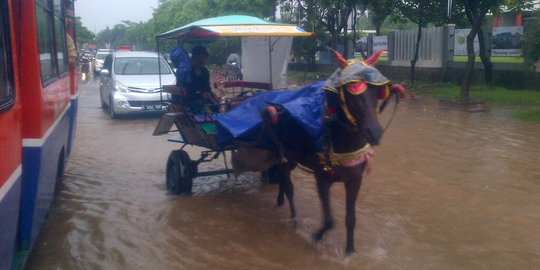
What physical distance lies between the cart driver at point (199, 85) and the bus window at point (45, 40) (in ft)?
6.87

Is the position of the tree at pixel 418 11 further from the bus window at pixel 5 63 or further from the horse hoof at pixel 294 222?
the bus window at pixel 5 63

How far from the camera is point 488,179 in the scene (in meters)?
7.44

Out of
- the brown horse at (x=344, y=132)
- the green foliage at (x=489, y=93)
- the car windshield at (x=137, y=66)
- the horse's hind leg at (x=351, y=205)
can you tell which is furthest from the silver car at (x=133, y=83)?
the green foliage at (x=489, y=93)

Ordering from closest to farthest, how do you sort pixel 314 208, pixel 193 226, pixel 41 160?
pixel 41 160 → pixel 193 226 → pixel 314 208

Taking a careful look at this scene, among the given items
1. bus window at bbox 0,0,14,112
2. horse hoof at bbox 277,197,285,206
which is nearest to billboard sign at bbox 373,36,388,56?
horse hoof at bbox 277,197,285,206

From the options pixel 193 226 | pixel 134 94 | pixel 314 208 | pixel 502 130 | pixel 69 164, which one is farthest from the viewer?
pixel 134 94


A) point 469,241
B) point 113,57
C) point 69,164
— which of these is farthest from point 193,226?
point 113,57

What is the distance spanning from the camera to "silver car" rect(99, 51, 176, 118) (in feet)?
44.0

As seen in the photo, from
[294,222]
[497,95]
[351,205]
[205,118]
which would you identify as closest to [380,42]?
[497,95]

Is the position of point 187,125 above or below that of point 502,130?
above

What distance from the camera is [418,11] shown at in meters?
20.2

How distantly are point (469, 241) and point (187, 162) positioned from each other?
11.6 feet

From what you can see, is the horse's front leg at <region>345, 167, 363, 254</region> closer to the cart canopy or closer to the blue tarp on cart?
the blue tarp on cart

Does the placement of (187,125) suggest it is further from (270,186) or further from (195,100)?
(270,186)
